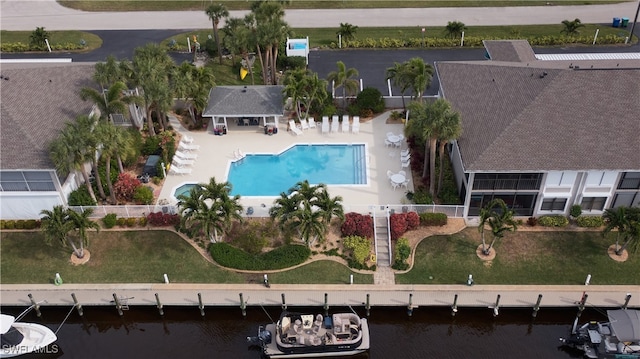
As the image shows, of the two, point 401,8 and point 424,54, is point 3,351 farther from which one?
point 401,8

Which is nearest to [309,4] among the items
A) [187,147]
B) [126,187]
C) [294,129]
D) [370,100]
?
[370,100]

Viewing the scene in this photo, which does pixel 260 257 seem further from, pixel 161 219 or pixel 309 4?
pixel 309 4

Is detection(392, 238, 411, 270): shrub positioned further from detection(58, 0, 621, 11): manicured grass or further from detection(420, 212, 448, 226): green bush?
detection(58, 0, 621, 11): manicured grass

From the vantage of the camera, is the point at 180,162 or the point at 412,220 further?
the point at 180,162

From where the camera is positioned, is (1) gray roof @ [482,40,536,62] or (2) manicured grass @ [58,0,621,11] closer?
(1) gray roof @ [482,40,536,62]

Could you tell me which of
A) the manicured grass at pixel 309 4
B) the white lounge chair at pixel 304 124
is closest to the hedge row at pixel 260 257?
the white lounge chair at pixel 304 124

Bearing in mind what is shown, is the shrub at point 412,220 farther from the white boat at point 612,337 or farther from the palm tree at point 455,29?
the palm tree at point 455,29

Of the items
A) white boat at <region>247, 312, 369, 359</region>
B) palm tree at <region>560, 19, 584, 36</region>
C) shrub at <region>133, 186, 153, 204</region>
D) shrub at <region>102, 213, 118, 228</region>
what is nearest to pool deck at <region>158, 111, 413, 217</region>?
shrub at <region>133, 186, 153, 204</region>
